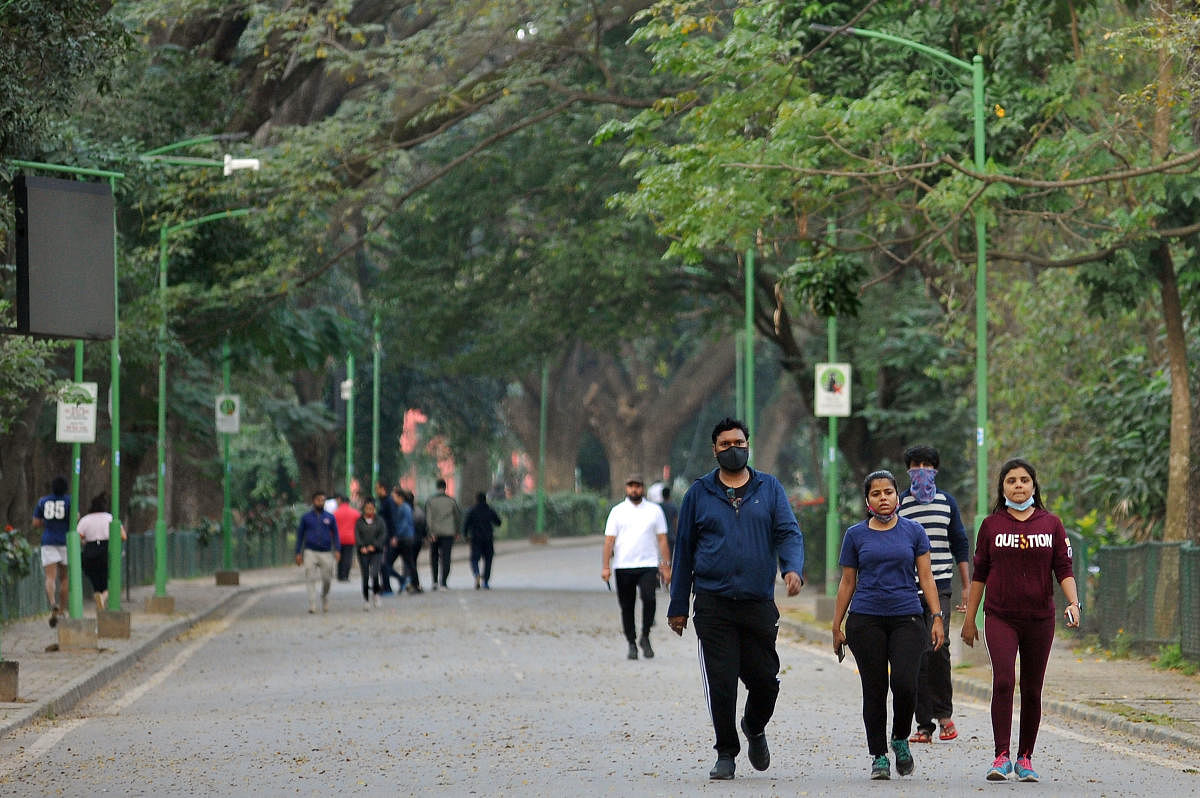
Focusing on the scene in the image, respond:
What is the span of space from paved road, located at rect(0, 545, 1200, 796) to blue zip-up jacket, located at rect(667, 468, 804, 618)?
40.1 inches

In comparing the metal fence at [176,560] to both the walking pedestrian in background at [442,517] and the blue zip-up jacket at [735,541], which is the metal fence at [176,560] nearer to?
the walking pedestrian in background at [442,517]

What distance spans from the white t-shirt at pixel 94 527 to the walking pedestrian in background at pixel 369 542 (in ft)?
19.4

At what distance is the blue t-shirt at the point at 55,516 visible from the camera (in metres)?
23.7

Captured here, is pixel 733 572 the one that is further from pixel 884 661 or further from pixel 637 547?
pixel 637 547

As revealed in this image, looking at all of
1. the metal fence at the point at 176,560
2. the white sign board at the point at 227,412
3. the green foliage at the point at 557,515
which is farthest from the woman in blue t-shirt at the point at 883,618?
the green foliage at the point at 557,515

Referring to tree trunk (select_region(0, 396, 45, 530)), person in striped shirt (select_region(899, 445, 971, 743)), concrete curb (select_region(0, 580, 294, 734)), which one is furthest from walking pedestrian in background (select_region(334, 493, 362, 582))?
person in striped shirt (select_region(899, 445, 971, 743))

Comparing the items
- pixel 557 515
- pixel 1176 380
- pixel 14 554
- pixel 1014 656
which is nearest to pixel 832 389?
pixel 1176 380

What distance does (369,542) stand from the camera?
31.7m

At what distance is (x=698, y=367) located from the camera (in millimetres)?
63781

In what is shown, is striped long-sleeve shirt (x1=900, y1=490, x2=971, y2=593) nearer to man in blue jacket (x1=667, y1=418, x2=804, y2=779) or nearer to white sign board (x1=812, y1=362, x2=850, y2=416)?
man in blue jacket (x1=667, y1=418, x2=804, y2=779)

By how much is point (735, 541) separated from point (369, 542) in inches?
858

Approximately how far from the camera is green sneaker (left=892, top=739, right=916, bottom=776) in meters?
10.6

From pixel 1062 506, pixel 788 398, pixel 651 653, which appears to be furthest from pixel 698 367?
pixel 651 653

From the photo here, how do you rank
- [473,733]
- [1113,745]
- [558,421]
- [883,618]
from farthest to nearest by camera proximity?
[558,421] < [473,733] < [1113,745] < [883,618]
